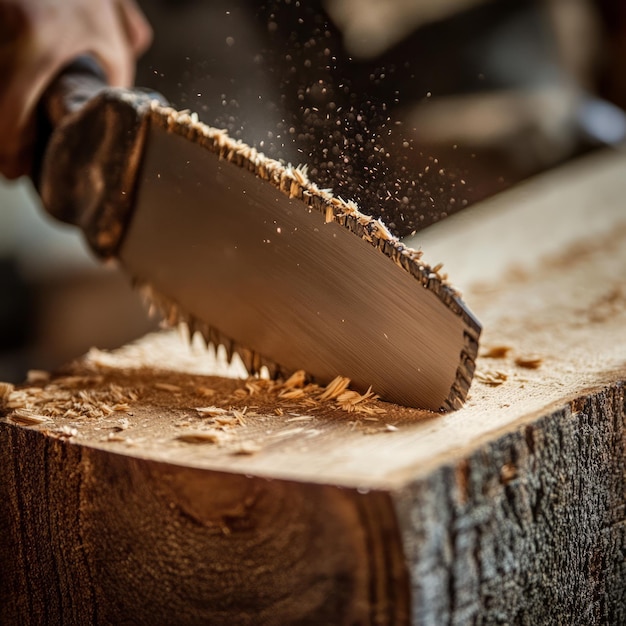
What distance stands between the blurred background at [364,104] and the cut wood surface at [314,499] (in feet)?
1.08

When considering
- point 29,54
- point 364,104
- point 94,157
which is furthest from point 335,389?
point 29,54

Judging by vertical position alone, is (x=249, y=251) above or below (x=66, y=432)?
above

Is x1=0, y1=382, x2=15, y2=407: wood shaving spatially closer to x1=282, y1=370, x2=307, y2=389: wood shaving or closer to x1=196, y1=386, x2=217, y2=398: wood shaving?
x1=196, y1=386, x2=217, y2=398: wood shaving

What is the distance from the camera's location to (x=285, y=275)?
109 cm

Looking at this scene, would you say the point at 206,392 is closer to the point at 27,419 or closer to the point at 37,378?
the point at 27,419

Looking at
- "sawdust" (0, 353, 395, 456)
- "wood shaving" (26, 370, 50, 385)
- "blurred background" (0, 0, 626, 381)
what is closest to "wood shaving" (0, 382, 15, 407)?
"sawdust" (0, 353, 395, 456)

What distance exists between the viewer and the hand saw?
0.97 m

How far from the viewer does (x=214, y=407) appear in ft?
3.42

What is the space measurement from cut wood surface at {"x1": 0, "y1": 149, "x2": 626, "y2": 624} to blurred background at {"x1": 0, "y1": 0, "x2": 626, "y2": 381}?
0.33 m

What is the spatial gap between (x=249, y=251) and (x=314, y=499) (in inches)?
19.9

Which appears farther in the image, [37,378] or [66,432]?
[37,378]

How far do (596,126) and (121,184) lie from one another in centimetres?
325

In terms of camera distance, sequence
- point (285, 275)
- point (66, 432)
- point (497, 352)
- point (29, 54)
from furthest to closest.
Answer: point (29, 54) → point (497, 352) → point (285, 275) → point (66, 432)

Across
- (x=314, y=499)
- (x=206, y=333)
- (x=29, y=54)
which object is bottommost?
(x=314, y=499)
